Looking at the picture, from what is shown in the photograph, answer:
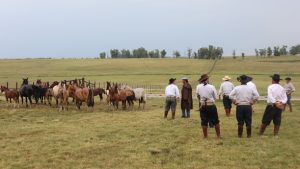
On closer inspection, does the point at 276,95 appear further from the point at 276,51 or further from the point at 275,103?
the point at 276,51

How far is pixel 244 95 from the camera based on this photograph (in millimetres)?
15609

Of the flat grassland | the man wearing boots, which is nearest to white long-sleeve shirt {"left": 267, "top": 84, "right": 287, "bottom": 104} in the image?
the man wearing boots

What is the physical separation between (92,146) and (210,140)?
3873 millimetres

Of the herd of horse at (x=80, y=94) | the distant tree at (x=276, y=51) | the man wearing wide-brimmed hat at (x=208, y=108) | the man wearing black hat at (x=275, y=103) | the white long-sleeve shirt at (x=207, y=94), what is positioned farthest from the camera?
the distant tree at (x=276, y=51)

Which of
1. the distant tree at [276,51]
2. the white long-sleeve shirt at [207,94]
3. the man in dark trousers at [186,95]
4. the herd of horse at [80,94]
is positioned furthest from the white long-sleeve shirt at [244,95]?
the distant tree at [276,51]

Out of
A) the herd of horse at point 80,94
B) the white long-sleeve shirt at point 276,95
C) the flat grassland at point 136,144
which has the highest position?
the white long-sleeve shirt at point 276,95

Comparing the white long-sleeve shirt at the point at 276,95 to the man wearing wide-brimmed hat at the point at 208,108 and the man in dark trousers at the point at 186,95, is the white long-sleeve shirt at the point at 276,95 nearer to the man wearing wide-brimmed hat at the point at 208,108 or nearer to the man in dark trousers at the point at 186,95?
the man wearing wide-brimmed hat at the point at 208,108

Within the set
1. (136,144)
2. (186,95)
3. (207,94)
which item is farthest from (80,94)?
(207,94)

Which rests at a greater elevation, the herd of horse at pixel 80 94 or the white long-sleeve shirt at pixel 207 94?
the white long-sleeve shirt at pixel 207 94

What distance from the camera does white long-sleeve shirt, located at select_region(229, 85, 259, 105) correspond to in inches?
615

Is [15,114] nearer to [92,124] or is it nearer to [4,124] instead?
[4,124]

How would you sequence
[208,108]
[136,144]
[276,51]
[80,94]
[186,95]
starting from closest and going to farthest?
[136,144] → [208,108] → [186,95] → [80,94] → [276,51]

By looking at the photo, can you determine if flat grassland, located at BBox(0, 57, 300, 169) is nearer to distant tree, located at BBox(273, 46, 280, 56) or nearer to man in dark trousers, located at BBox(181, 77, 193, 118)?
man in dark trousers, located at BBox(181, 77, 193, 118)

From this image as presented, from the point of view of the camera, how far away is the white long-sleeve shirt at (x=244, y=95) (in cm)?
1561
